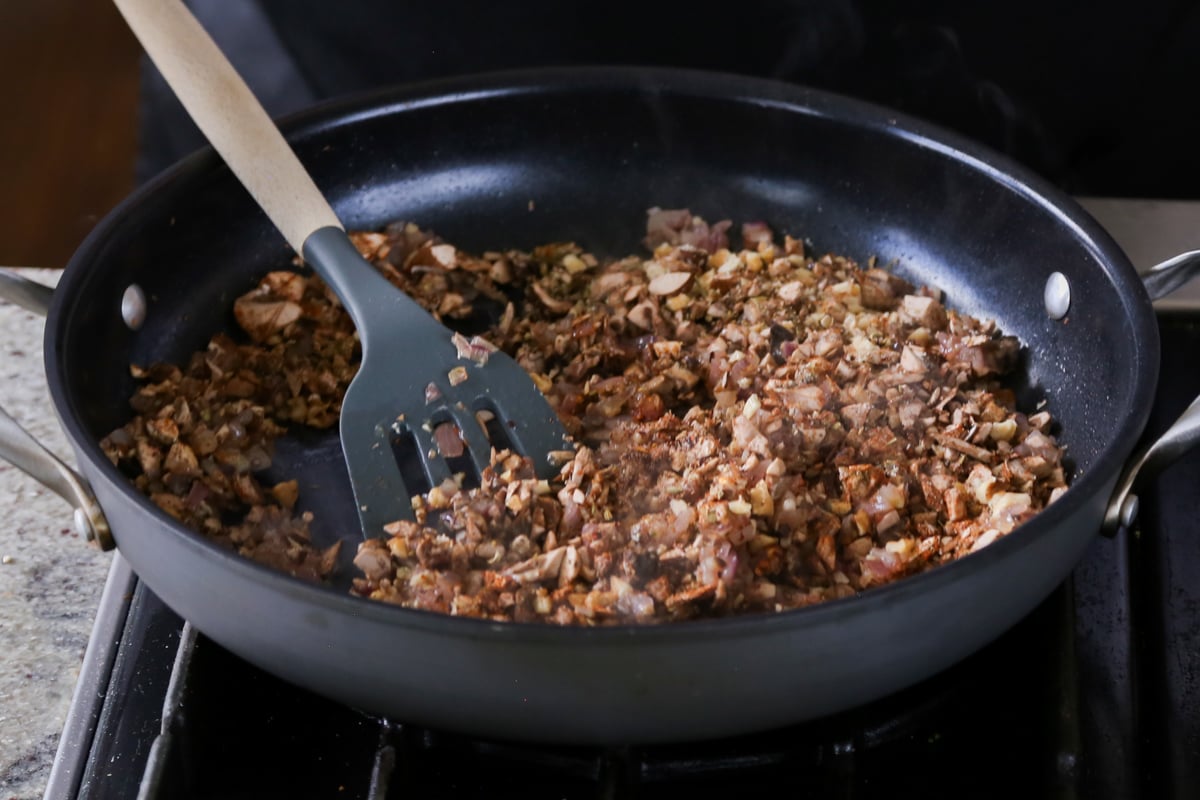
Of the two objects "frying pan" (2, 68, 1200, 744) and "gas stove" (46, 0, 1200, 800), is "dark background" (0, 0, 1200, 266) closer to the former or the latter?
"frying pan" (2, 68, 1200, 744)

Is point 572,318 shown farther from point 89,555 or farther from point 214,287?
point 89,555

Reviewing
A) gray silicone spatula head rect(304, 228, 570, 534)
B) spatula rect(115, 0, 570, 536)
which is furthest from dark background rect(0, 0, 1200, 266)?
gray silicone spatula head rect(304, 228, 570, 534)

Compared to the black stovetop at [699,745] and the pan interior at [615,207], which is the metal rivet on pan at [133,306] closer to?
the pan interior at [615,207]

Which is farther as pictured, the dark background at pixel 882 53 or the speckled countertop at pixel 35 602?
the dark background at pixel 882 53

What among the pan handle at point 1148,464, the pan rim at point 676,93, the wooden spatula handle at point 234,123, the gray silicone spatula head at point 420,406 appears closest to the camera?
the pan rim at point 676,93

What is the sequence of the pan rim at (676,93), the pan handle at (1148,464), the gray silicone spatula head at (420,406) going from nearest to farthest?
the pan rim at (676,93), the pan handle at (1148,464), the gray silicone spatula head at (420,406)

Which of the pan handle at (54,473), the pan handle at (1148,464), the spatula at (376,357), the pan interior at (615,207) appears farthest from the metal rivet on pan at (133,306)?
A: the pan handle at (1148,464)

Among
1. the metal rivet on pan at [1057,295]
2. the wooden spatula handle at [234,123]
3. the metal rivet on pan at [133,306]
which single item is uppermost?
the wooden spatula handle at [234,123]
